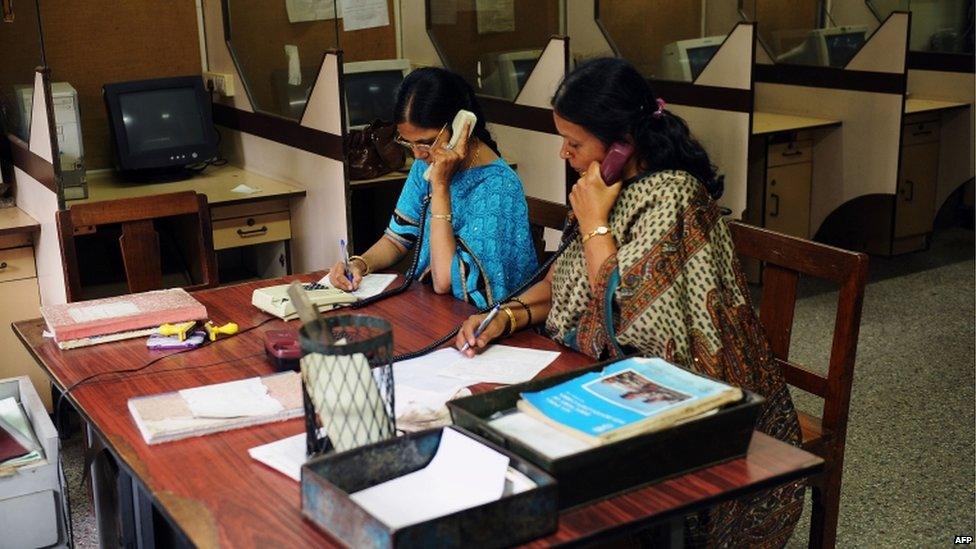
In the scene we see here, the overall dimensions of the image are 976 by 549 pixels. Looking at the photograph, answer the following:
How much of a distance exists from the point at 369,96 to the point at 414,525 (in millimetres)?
3173

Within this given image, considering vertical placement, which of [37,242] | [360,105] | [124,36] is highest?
[124,36]

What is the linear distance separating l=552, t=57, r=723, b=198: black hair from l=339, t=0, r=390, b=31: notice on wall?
248 cm

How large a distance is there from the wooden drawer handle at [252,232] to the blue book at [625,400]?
2.33m

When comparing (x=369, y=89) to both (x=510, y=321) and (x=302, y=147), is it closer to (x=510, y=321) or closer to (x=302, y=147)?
(x=302, y=147)

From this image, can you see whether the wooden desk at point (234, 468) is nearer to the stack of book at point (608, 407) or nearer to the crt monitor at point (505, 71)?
the stack of book at point (608, 407)

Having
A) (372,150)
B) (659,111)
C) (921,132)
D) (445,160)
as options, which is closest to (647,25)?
(921,132)

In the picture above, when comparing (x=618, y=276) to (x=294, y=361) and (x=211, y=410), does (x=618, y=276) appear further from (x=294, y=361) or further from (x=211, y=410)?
(x=211, y=410)

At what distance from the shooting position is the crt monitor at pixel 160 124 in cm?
390

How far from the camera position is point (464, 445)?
150 centimetres

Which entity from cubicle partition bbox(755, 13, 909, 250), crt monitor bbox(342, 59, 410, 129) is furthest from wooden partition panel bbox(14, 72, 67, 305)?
cubicle partition bbox(755, 13, 909, 250)

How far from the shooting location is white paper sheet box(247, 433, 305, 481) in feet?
5.21

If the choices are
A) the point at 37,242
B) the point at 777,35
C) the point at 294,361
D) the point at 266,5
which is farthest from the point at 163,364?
the point at 777,35

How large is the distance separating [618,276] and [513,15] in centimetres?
258

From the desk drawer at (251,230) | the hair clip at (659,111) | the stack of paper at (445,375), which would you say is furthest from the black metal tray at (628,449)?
the desk drawer at (251,230)
